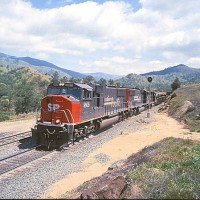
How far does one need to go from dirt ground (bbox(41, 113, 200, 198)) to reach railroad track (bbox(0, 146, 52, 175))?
9.27ft

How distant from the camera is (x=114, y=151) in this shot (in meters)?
19.1

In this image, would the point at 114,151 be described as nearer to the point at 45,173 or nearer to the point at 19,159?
the point at 19,159

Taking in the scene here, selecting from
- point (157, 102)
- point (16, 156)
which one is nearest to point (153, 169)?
point (16, 156)

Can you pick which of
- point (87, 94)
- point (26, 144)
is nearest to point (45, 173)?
point (26, 144)

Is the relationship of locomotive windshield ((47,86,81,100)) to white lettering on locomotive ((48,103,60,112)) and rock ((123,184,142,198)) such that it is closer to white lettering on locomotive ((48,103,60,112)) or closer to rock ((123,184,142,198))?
white lettering on locomotive ((48,103,60,112))

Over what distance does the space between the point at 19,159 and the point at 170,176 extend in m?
8.76

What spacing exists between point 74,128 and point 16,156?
4.83m

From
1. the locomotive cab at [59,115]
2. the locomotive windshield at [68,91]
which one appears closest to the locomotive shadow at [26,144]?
the locomotive cab at [59,115]

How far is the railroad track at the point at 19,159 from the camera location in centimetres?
1482

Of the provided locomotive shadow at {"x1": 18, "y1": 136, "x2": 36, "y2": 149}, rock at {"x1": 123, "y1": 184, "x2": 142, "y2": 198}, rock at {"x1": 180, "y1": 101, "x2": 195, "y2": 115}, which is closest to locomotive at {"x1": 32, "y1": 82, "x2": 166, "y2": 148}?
locomotive shadow at {"x1": 18, "y1": 136, "x2": 36, "y2": 149}

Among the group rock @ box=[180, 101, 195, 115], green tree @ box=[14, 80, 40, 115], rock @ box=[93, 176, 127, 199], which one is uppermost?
rock @ box=[180, 101, 195, 115]

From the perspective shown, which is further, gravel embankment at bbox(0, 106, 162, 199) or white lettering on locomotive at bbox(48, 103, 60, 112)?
white lettering on locomotive at bbox(48, 103, 60, 112)

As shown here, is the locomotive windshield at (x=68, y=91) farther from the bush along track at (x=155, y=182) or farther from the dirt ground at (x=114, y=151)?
the bush along track at (x=155, y=182)

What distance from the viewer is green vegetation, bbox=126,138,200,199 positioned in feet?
29.9
